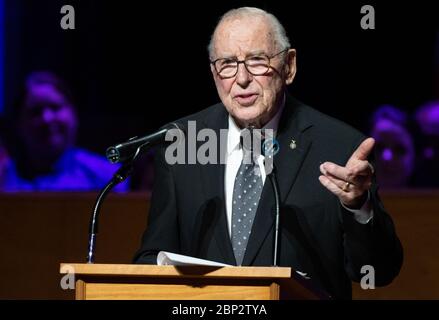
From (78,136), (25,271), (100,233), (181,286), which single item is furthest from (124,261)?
(181,286)

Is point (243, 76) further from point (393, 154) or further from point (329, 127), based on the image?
point (393, 154)

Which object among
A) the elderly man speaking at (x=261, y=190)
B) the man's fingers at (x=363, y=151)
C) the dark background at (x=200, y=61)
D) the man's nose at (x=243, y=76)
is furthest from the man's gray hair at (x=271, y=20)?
the dark background at (x=200, y=61)

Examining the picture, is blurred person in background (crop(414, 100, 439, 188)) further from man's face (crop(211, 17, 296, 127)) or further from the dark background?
man's face (crop(211, 17, 296, 127))

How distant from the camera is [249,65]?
302 centimetres

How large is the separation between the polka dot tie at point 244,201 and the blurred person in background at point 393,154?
159 cm

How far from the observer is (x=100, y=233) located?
4.24m

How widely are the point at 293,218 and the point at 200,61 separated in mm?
2647

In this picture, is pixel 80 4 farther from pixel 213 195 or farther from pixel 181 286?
pixel 181 286

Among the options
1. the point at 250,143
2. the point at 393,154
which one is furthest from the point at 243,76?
the point at 393,154

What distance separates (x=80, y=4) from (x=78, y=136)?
2.63 ft

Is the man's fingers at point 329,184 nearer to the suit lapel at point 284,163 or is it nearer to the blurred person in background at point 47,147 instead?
the suit lapel at point 284,163

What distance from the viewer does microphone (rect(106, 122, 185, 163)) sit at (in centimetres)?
256

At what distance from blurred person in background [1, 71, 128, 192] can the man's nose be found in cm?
192

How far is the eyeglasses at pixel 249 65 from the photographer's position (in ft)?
9.90
